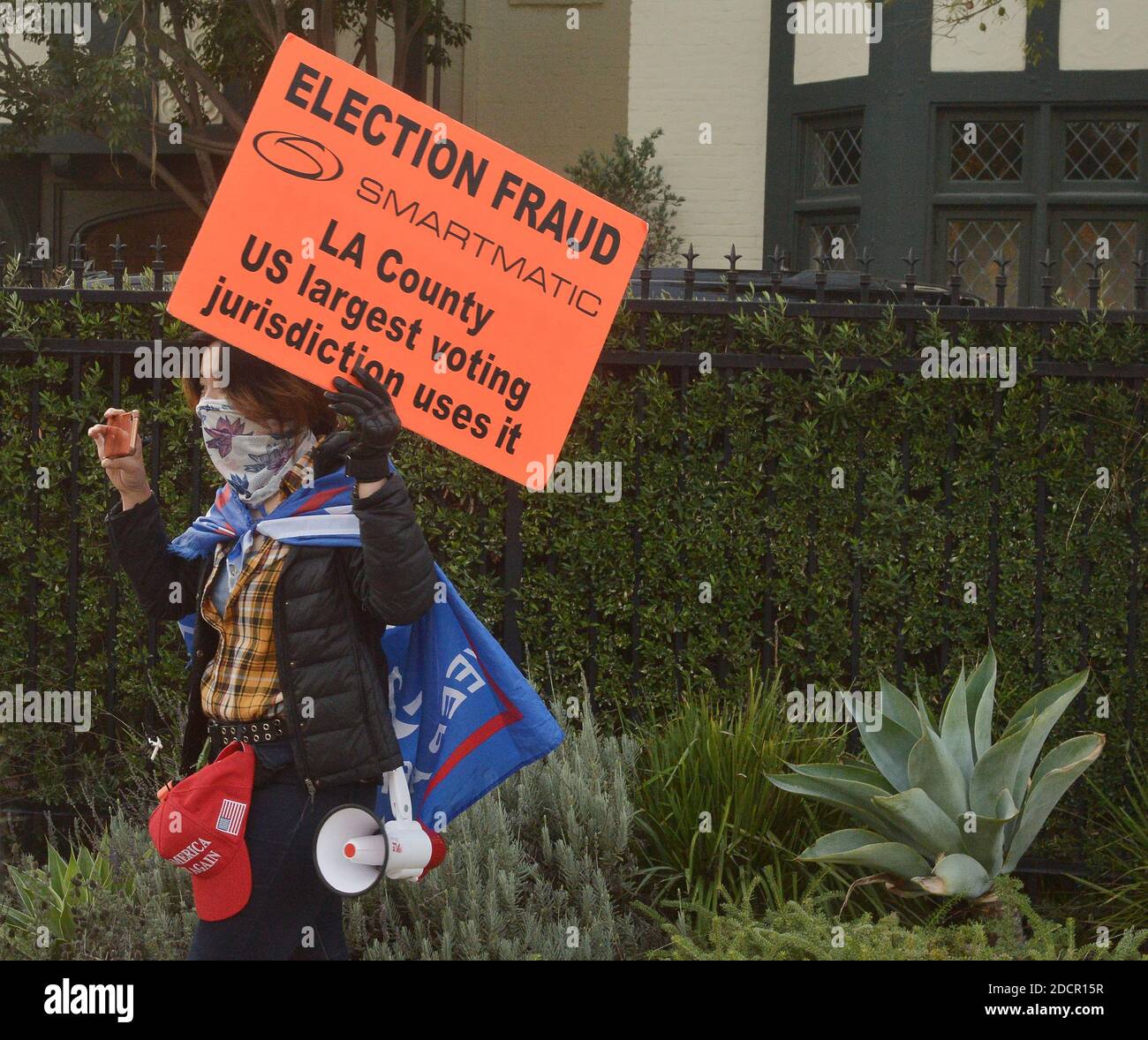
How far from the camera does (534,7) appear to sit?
1441 cm

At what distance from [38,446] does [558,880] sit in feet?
8.13

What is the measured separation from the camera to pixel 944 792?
392 cm

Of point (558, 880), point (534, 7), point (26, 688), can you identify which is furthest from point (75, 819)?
point (534, 7)

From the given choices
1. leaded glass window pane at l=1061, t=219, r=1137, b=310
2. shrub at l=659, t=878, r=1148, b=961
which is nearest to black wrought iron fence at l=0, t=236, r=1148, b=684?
shrub at l=659, t=878, r=1148, b=961

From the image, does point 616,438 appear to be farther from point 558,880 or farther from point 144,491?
point 144,491

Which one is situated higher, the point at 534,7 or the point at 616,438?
the point at 534,7

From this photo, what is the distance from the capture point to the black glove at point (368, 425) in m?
2.61

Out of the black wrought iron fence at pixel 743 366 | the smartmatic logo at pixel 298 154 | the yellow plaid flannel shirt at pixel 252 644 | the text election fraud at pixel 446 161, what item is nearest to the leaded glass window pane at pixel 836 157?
the black wrought iron fence at pixel 743 366

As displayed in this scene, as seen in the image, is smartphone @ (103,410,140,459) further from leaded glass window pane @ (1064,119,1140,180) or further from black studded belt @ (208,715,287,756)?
leaded glass window pane @ (1064,119,1140,180)

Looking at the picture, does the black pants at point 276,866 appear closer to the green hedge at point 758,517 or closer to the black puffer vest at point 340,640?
the black puffer vest at point 340,640

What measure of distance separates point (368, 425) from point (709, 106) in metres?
10.5
